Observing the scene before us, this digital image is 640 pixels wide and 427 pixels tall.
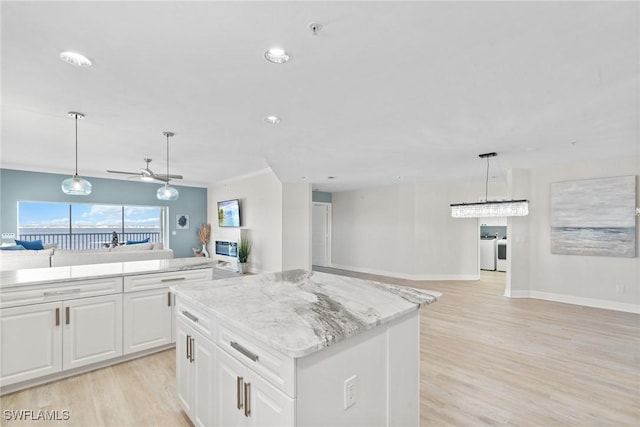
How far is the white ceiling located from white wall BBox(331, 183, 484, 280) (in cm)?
274

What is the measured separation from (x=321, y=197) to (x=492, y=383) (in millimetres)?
6821

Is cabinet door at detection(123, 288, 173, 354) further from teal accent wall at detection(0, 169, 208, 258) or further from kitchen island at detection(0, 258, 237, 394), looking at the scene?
teal accent wall at detection(0, 169, 208, 258)

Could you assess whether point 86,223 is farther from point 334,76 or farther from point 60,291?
point 334,76

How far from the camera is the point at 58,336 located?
2.47 metres

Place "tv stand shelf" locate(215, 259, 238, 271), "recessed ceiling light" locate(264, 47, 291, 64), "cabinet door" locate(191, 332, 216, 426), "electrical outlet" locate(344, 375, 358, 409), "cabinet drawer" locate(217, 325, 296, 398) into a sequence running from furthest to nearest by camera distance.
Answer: "tv stand shelf" locate(215, 259, 238, 271) < "recessed ceiling light" locate(264, 47, 291, 64) < "cabinet door" locate(191, 332, 216, 426) < "electrical outlet" locate(344, 375, 358, 409) < "cabinet drawer" locate(217, 325, 296, 398)

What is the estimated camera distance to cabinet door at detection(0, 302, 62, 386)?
89.0 inches

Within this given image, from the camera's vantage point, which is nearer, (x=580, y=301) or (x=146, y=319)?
(x=146, y=319)

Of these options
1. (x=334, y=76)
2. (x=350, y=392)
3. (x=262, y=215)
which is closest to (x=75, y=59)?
(x=334, y=76)

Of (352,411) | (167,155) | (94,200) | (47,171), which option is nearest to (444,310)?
(352,411)

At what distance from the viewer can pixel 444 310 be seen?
15.3 feet

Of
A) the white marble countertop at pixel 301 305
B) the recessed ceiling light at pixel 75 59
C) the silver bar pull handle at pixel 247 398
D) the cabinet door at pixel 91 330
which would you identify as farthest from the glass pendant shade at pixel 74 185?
the silver bar pull handle at pixel 247 398

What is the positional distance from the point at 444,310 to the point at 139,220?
8394 mm

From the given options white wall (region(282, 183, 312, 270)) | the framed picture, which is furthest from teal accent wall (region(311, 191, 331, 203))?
the framed picture

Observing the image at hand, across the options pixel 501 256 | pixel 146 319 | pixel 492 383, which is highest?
pixel 146 319
